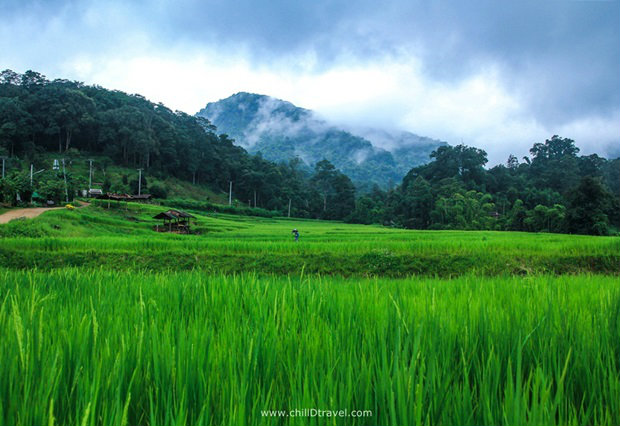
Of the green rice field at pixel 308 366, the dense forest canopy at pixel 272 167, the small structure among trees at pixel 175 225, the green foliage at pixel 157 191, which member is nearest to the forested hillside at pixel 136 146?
the dense forest canopy at pixel 272 167

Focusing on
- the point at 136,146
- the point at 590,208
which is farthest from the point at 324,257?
the point at 136,146

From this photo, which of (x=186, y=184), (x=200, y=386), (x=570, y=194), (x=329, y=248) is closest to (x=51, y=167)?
(x=186, y=184)

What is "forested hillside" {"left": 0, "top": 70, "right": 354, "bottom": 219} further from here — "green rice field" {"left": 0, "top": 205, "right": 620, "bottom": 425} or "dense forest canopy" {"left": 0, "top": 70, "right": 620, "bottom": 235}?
"green rice field" {"left": 0, "top": 205, "right": 620, "bottom": 425}

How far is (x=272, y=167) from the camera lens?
76.0 meters

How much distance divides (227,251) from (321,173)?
70715mm

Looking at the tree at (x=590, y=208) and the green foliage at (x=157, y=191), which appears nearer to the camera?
the tree at (x=590, y=208)

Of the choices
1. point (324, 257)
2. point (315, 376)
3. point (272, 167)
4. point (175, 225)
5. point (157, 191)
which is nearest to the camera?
point (315, 376)

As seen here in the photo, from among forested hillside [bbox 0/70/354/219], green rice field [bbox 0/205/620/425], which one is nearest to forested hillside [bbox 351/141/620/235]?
forested hillside [bbox 0/70/354/219]

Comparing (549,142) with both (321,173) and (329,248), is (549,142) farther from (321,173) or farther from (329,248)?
(329,248)

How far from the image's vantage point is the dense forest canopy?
52322 millimetres

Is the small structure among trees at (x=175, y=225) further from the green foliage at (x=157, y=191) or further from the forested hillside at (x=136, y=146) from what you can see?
the forested hillside at (x=136, y=146)

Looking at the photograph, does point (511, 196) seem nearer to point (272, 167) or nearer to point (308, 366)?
point (272, 167)

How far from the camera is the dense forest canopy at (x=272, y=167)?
5232 cm

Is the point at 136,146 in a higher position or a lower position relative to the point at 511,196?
higher
